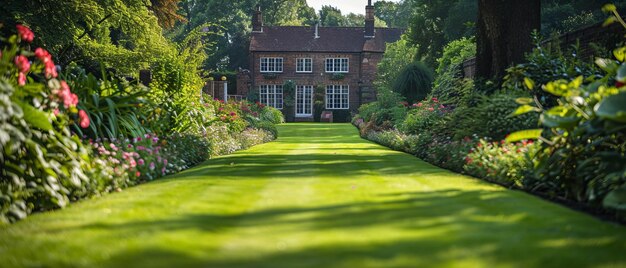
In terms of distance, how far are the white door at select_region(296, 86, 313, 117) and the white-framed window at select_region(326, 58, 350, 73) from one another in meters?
1.92

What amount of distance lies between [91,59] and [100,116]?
45.1 feet

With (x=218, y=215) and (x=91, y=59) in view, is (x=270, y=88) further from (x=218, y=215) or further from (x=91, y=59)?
(x=218, y=215)

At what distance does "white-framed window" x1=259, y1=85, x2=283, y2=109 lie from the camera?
176 feet

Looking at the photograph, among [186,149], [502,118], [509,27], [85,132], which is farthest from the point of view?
[509,27]

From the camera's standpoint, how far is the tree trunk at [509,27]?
50.8 ft

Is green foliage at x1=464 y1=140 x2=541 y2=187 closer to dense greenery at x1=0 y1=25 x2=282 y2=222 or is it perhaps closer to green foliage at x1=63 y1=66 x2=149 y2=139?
dense greenery at x1=0 y1=25 x2=282 y2=222

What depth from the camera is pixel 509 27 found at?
15492 millimetres

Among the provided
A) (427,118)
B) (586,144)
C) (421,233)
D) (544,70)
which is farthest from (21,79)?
(427,118)

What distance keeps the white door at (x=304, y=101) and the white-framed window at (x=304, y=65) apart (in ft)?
3.99

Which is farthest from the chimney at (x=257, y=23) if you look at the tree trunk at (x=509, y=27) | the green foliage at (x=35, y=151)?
the green foliage at (x=35, y=151)

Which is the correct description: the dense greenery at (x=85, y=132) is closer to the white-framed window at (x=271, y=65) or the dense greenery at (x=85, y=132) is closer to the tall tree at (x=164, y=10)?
the tall tree at (x=164, y=10)

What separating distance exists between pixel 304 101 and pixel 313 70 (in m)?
2.29

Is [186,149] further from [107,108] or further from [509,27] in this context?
[509,27]

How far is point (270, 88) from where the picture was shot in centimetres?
5372
